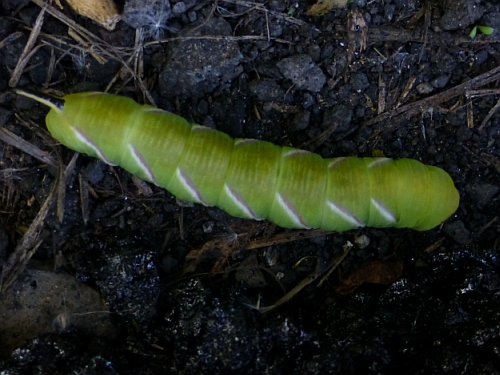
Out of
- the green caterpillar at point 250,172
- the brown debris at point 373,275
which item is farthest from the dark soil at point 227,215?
the green caterpillar at point 250,172

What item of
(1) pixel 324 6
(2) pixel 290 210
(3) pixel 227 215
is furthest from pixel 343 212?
(1) pixel 324 6

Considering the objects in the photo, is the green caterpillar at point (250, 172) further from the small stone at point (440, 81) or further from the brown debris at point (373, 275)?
the small stone at point (440, 81)

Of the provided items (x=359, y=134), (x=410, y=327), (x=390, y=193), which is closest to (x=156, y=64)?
(x=359, y=134)

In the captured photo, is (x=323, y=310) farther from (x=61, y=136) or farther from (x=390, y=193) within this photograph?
(x=61, y=136)

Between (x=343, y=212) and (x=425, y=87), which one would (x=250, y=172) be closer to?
(x=343, y=212)

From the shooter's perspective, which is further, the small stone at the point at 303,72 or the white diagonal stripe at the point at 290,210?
the small stone at the point at 303,72
